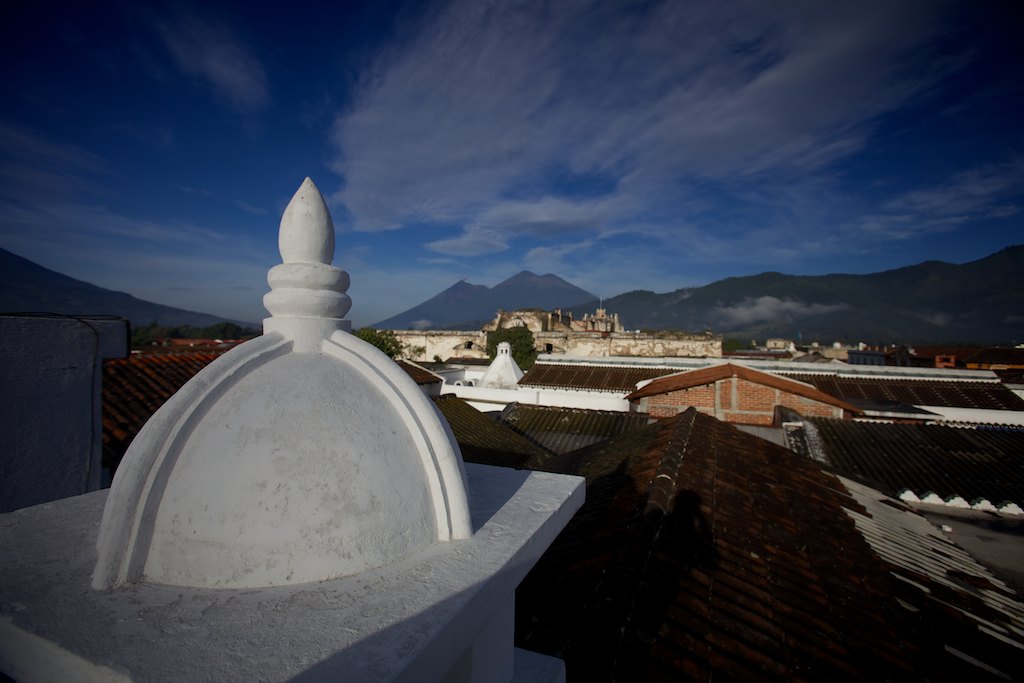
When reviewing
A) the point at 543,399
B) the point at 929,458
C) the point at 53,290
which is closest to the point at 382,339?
the point at 543,399

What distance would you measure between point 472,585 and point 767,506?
4767 mm

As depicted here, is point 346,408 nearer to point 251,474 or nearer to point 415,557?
point 251,474

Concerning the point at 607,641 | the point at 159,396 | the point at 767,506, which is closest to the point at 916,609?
the point at 767,506

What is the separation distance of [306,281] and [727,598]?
3.66 m

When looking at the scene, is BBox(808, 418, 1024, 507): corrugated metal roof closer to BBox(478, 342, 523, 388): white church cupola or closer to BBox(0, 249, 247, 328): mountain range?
BBox(478, 342, 523, 388): white church cupola

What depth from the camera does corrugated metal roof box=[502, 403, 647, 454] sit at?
14.3m

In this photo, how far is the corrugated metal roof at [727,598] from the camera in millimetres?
2936

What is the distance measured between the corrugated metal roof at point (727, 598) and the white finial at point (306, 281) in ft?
7.98

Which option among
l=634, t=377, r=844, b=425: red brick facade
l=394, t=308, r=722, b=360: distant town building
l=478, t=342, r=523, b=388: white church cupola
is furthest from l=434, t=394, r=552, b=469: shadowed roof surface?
l=394, t=308, r=722, b=360: distant town building

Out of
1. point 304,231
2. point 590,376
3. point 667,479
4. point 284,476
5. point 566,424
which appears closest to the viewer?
point 284,476

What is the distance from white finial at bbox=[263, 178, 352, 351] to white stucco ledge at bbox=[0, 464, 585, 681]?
4.16 feet

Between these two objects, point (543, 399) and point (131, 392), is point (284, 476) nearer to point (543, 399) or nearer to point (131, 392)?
point (131, 392)

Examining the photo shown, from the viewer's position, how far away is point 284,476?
2.02 meters

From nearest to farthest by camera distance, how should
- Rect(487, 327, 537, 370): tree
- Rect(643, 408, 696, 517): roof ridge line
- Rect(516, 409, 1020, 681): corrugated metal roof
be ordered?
1. Rect(516, 409, 1020, 681): corrugated metal roof
2. Rect(643, 408, 696, 517): roof ridge line
3. Rect(487, 327, 537, 370): tree
